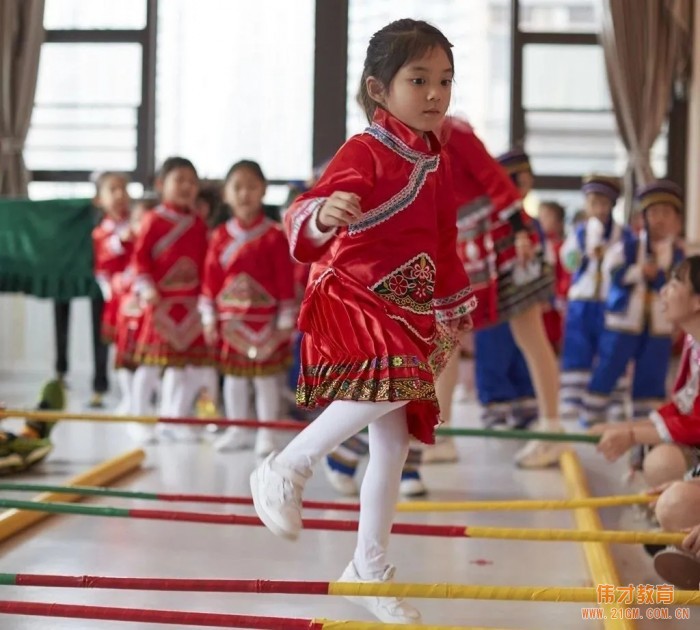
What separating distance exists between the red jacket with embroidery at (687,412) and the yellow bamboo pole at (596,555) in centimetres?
27

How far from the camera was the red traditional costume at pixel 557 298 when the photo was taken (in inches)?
200

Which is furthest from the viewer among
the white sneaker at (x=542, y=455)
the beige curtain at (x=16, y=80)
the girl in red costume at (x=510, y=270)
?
the beige curtain at (x=16, y=80)

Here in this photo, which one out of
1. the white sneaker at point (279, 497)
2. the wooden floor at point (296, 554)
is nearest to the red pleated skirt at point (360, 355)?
the white sneaker at point (279, 497)

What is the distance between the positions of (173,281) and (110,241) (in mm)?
1120

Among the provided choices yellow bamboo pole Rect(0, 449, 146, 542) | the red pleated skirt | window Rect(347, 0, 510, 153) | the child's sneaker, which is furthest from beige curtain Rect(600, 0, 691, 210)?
the red pleated skirt

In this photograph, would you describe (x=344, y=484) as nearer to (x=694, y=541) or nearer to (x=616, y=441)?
(x=616, y=441)

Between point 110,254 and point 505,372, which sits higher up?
point 110,254

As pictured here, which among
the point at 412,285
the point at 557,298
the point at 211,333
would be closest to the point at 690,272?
the point at 412,285

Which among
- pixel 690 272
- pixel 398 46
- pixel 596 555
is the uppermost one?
pixel 398 46

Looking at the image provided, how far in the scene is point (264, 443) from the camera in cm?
398

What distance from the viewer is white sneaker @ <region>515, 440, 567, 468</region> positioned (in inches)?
146

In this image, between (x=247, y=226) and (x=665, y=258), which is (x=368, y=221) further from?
(x=665, y=258)

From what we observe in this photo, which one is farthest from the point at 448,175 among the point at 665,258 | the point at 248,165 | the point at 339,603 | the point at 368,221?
the point at 665,258

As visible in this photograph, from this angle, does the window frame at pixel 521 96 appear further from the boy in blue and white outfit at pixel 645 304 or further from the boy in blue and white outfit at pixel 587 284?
the boy in blue and white outfit at pixel 645 304
